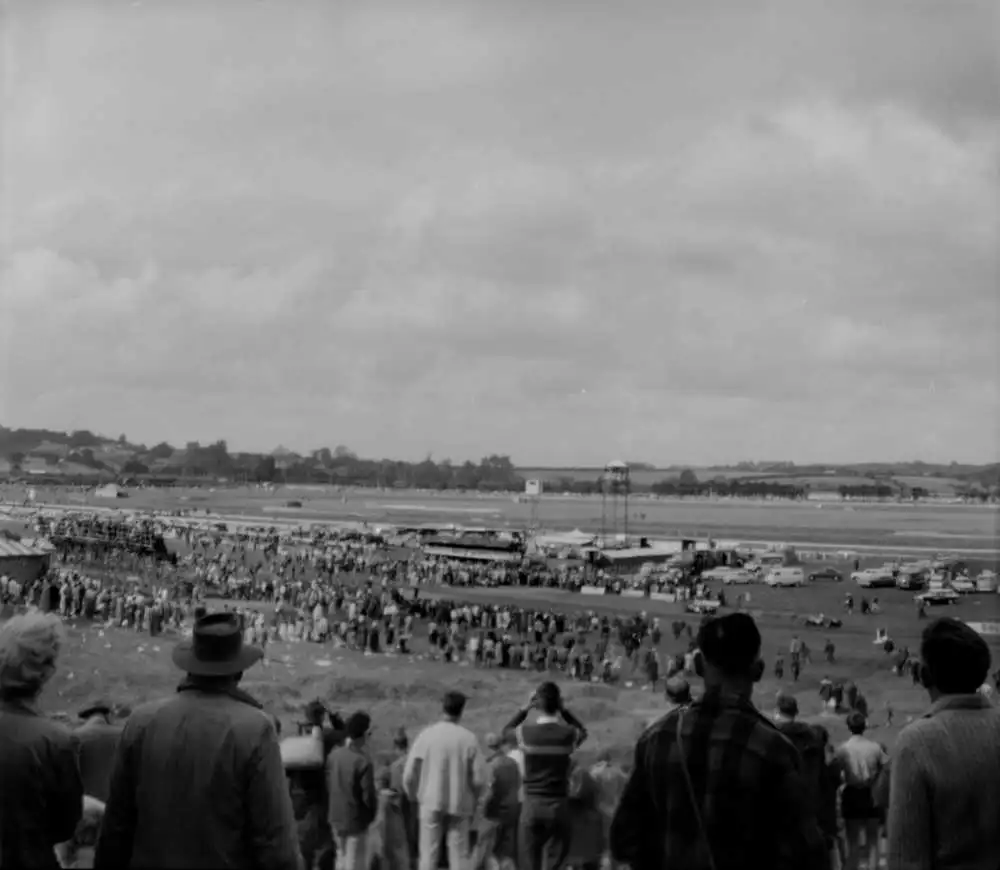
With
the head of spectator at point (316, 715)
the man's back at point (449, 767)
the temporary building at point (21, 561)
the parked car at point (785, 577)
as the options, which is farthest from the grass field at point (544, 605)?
the head of spectator at point (316, 715)

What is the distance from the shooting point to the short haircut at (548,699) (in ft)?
11.1

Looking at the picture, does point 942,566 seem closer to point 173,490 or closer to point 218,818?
point 173,490

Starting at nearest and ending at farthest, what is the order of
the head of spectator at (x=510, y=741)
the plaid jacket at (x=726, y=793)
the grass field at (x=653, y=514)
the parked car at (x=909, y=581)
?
the plaid jacket at (x=726, y=793)
the head of spectator at (x=510, y=741)
the grass field at (x=653, y=514)
the parked car at (x=909, y=581)

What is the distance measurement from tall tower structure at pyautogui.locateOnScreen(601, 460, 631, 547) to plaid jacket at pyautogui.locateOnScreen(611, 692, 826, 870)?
27.3ft

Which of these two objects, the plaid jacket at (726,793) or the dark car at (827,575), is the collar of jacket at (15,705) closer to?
the plaid jacket at (726,793)

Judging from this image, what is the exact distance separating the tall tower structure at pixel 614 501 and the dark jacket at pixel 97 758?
789 cm

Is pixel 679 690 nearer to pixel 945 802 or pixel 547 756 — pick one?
pixel 547 756

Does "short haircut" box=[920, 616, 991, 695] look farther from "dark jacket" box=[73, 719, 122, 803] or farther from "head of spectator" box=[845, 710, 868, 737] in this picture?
"dark jacket" box=[73, 719, 122, 803]

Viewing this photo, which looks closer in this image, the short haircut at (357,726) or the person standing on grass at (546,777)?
the person standing on grass at (546,777)

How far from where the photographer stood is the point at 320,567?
38.4 ft

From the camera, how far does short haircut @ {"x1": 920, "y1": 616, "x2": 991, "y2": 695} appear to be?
2143 millimetres

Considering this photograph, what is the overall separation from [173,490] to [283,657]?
1.91 metres

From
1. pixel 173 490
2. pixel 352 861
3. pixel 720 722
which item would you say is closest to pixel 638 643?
pixel 173 490

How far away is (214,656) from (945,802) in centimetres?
152
